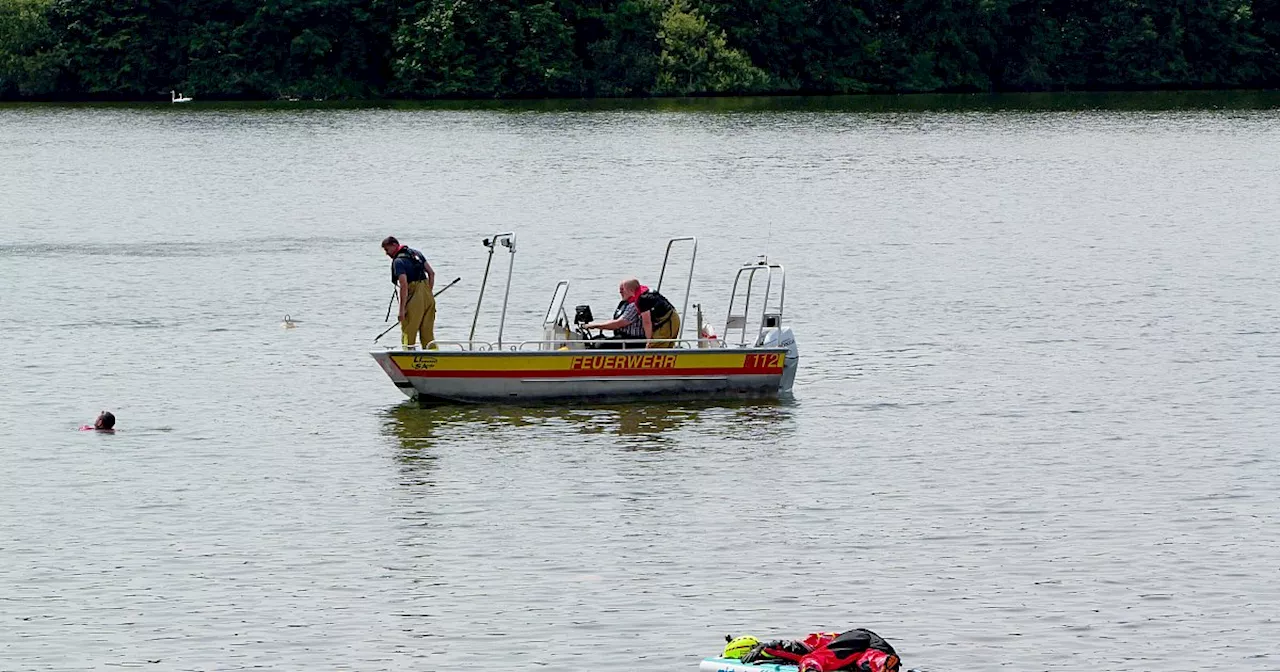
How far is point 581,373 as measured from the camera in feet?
97.3

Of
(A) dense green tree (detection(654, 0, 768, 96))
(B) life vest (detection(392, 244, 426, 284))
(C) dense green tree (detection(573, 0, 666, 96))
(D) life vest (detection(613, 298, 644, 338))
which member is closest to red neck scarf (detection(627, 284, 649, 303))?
(D) life vest (detection(613, 298, 644, 338))

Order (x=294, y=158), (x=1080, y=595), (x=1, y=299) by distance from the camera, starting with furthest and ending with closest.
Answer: (x=294, y=158) → (x=1, y=299) → (x=1080, y=595)

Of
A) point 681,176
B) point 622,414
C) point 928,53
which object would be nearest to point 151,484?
point 622,414

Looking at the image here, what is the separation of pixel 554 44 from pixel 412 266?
99465mm

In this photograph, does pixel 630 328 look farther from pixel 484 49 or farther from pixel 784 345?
pixel 484 49

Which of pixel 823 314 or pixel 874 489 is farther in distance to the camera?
pixel 823 314

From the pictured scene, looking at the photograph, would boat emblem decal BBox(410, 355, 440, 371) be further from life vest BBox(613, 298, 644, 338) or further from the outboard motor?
the outboard motor

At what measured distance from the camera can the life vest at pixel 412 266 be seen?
97.1 feet

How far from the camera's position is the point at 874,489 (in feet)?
81.7

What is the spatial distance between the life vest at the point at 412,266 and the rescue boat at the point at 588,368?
3.06 ft

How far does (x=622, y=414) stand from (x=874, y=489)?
18.0 ft

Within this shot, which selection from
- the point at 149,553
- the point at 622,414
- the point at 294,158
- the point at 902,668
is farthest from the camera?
the point at 294,158

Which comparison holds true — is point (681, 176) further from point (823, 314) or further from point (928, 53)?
point (928, 53)

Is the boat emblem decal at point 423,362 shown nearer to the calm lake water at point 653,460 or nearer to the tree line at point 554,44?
the calm lake water at point 653,460
